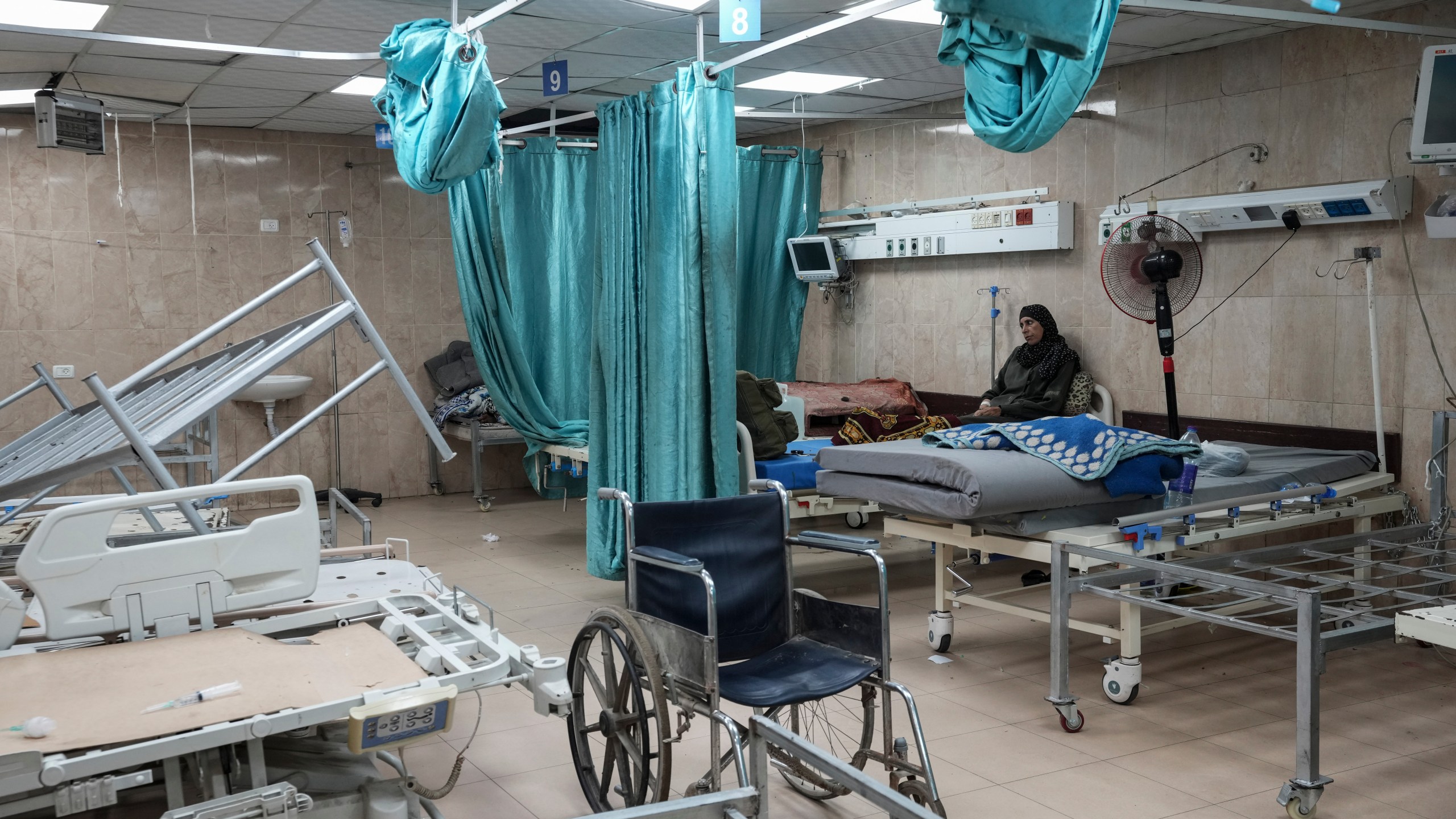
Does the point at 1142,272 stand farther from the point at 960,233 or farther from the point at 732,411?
the point at 732,411

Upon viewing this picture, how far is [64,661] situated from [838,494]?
9.94ft

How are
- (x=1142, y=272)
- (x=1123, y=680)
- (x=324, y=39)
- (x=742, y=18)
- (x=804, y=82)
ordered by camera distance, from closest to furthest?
(x=742, y=18), (x=1123, y=680), (x=324, y=39), (x=1142, y=272), (x=804, y=82)

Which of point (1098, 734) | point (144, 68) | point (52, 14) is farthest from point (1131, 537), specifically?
point (144, 68)

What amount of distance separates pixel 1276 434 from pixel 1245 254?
90 centimetres

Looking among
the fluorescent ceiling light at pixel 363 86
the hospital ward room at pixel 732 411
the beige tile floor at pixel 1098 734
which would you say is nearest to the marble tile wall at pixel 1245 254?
the hospital ward room at pixel 732 411

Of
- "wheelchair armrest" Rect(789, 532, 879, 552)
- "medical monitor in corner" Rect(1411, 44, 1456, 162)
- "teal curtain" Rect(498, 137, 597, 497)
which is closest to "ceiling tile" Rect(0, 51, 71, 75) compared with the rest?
"teal curtain" Rect(498, 137, 597, 497)

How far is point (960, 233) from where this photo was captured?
7.05 meters

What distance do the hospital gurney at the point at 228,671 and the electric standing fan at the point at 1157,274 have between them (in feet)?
12.3

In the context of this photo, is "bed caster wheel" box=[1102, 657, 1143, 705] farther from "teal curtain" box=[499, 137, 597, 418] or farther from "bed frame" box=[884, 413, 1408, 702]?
"teal curtain" box=[499, 137, 597, 418]

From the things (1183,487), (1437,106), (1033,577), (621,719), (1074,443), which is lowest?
(1033,577)

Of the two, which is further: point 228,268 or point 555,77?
point 228,268

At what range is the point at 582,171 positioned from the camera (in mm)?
6867

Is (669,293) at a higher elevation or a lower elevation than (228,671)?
higher

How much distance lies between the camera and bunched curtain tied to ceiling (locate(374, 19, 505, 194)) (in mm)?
4281
